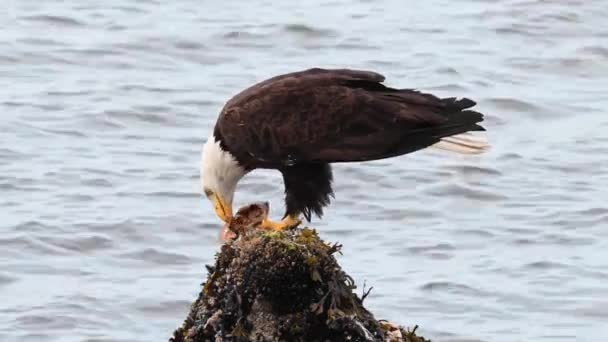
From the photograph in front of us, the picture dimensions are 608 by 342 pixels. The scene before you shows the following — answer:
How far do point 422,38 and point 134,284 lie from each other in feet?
19.8

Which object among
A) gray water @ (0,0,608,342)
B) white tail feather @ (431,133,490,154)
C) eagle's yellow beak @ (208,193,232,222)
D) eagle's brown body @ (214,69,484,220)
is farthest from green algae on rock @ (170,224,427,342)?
gray water @ (0,0,608,342)

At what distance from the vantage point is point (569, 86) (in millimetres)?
14266

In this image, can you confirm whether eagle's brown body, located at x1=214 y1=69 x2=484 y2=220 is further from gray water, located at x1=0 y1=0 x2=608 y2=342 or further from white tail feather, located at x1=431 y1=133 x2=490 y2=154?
gray water, located at x1=0 y1=0 x2=608 y2=342

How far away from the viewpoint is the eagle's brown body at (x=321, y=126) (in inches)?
329

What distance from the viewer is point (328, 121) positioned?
8461mm


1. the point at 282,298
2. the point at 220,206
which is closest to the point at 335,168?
the point at 220,206

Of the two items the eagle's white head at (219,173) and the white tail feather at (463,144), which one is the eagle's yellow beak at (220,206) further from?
the white tail feather at (463,144)

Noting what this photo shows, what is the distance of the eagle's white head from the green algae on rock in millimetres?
2700

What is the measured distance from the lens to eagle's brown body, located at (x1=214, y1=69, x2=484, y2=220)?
27.4ft

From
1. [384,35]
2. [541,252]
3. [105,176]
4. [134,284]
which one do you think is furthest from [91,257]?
[384,35]

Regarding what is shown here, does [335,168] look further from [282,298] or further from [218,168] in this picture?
[282,298]

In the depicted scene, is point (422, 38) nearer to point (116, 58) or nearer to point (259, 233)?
point (116, 58)

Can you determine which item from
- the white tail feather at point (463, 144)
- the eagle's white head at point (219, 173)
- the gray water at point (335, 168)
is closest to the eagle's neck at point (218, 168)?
the eagle's white head at point (219, 173)

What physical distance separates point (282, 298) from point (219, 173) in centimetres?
288
